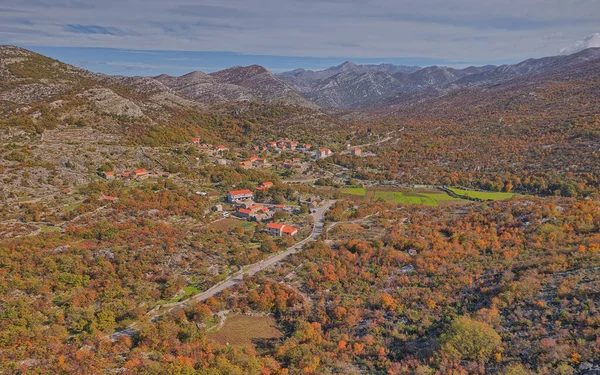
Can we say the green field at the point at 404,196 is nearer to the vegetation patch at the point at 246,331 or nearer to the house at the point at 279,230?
the house at the point at 279,230

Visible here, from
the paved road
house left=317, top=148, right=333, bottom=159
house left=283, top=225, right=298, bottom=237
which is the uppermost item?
house left=317, top=148, right=333, bottom=159

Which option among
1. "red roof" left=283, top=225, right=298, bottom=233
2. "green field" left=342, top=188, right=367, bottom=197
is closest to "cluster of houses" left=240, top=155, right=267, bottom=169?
"green field" left=342, top=188, right=367, bottom=197

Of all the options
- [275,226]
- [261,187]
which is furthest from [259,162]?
[275,226]

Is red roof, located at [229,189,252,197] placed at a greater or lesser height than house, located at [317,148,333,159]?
lesser

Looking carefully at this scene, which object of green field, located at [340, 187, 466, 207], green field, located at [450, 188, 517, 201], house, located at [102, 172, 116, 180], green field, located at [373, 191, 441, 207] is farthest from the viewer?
green field, located at [340, 187, 466, 207]

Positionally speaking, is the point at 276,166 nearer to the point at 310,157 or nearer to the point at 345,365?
the point at 310,157

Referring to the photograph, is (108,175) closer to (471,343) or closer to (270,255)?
(270,255)

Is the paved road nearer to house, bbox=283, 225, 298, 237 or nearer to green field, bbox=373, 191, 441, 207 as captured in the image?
house, bbox=283, 225, 298, 237

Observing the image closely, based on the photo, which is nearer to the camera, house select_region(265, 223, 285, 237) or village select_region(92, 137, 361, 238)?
house select_region(265, 223, 285, 237)
